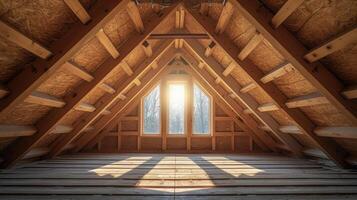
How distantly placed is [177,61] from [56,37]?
13.3 feet

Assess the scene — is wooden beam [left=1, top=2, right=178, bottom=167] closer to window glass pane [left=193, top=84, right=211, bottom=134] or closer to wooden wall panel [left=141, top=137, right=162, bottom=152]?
wooden wall panel [left=141, top=137, right=162, bottom=152]

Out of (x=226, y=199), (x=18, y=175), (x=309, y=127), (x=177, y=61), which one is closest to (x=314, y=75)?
(x=309, y=127)

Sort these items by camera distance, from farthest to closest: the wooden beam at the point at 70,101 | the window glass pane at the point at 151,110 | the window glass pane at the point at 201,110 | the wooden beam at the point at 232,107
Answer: the window glass pane at the point at 201,110 < the window glass pane at the point at 151,110 < the wooden beam at the point at 232,107 < the wooden beam at the point at 70,101

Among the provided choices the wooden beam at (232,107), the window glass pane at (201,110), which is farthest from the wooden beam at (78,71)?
the window glass pane at (201,110)

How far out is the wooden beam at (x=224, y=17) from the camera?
2696mm

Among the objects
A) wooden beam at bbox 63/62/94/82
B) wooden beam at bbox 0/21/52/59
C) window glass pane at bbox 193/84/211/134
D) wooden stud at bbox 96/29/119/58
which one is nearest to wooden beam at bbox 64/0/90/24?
wooden stud at bbox 96/29/119/58

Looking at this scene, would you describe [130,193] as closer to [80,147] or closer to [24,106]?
[24,106]

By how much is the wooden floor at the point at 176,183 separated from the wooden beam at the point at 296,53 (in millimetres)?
926

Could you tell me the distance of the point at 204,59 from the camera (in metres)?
4.17

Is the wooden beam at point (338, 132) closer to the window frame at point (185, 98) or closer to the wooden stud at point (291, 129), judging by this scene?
the wooden stud at point (291, 129)

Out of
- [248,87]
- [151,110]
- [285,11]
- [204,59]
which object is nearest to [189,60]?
[204,59]

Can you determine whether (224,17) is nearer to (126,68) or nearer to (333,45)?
(333,45)

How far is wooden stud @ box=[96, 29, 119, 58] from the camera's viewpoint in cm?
264

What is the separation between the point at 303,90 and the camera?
293cm
